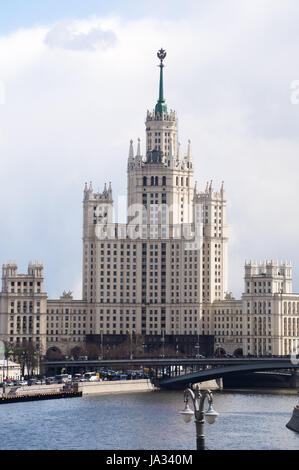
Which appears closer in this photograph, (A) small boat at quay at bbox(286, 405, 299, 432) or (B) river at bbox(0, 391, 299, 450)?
(B) river at bbox(0, 391, 299, 450)

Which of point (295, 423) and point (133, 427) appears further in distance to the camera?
point (133, 427)

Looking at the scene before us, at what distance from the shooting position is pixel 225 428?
156m

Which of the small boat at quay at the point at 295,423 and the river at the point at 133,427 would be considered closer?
the river at the point at 133,427

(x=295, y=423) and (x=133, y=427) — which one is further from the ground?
(x=295, y=423)

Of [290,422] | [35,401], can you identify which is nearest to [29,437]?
[290,422]

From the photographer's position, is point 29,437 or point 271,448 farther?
point 29,437

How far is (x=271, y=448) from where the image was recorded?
134 metres

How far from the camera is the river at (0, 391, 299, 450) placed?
138000 millimetres

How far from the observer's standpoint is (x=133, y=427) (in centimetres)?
15638

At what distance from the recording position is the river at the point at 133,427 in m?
138
